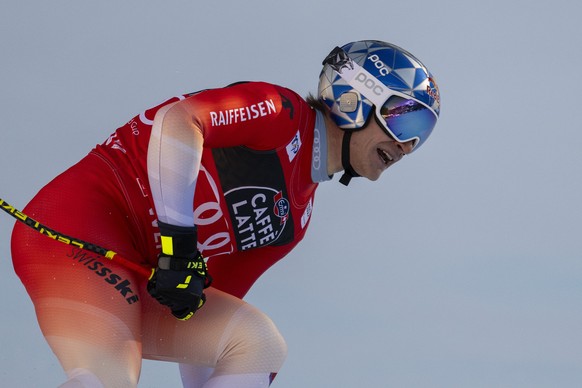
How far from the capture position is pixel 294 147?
4.05 m

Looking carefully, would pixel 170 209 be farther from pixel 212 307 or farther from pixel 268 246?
pixel 268 246

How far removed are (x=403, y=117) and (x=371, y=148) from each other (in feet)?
0.63

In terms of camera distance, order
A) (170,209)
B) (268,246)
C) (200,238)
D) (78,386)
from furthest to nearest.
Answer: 1. (268,246)
2. (200,238)
3. (170,209)
4. (78,386)

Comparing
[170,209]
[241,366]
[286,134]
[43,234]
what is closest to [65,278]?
[43,234]

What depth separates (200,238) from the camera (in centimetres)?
416

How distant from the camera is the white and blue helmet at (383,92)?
430 centimetres

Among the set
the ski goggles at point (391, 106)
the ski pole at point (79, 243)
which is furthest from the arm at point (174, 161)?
the ski goggles at point (391, 106)

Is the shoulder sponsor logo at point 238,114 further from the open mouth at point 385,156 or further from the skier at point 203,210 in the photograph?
the open mouth at point 385,156

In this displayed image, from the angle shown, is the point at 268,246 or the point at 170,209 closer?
the point at 170,209

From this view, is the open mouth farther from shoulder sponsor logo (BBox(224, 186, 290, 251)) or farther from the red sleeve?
the red sleeve

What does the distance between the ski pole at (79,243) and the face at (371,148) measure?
3.52 ft

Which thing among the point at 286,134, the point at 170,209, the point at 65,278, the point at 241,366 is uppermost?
the point at 286,134

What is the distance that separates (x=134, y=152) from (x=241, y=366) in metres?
0.97

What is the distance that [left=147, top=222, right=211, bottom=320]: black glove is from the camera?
11.8 feet
